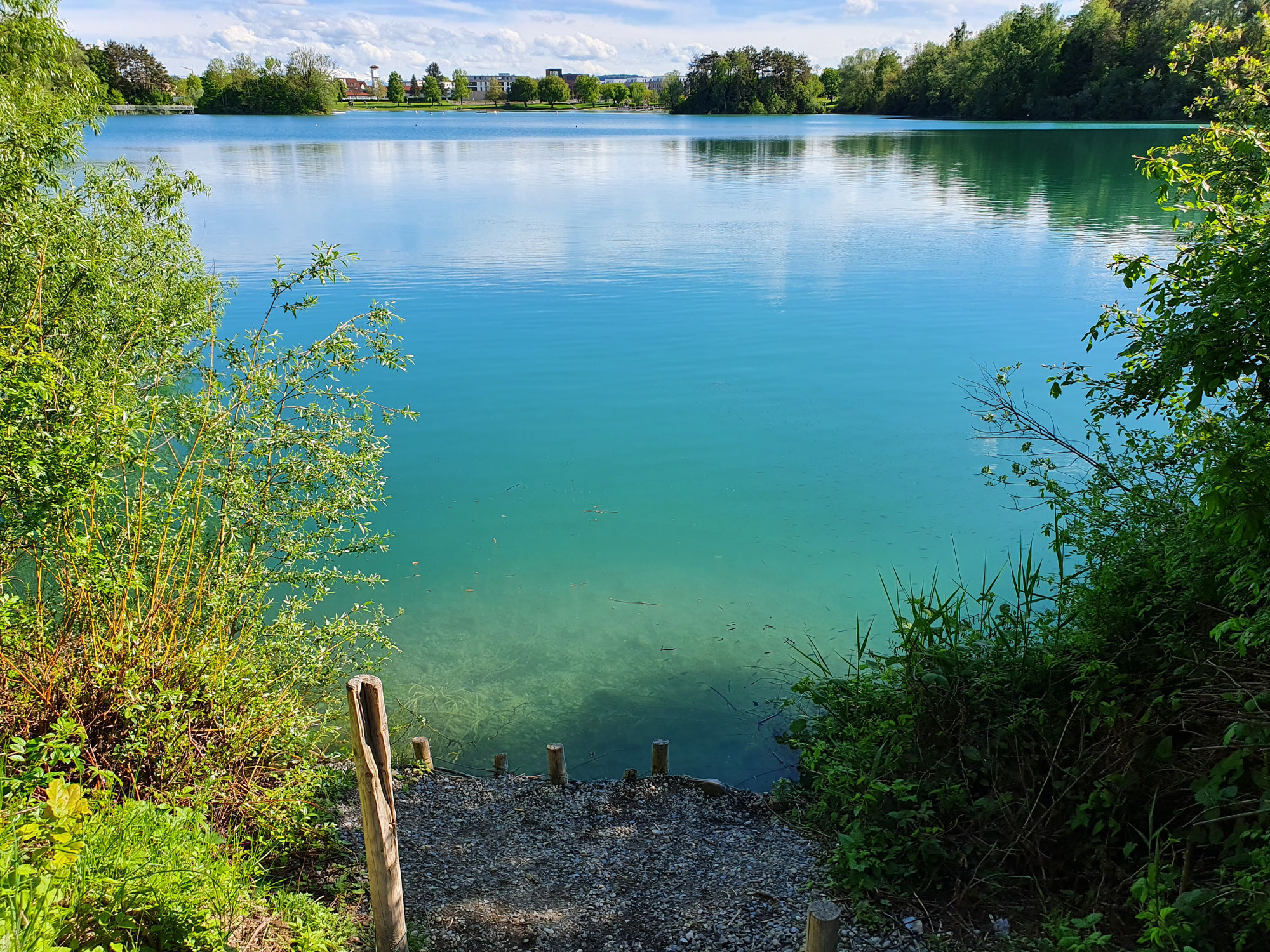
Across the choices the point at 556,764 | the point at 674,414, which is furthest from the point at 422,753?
the point at 674,414

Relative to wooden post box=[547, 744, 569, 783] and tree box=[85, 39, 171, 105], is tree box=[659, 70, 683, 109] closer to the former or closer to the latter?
tree box=[85, 39, 171, 105]

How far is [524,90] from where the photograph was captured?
170 meters

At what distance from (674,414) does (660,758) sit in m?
8.82

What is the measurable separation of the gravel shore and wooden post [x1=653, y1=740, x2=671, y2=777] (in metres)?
0.11

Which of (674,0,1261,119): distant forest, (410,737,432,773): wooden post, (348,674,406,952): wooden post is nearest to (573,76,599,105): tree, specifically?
(674,0,1261,119): distant forest

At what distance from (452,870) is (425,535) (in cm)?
593

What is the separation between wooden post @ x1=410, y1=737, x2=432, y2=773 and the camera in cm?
645

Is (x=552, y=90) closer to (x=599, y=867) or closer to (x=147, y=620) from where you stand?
(x=147, y=620)

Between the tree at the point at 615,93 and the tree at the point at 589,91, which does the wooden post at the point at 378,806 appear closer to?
the tree at the point at 615,93

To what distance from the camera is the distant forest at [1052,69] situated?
67500 mm

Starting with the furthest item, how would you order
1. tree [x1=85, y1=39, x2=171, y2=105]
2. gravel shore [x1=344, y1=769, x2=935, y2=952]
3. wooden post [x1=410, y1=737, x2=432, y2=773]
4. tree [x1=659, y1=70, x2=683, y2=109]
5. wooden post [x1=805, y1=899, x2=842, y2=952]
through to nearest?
tree [x1=659, y1=70, x2=683, y2=109], tree [x1=85, y1=39, x2=171, y2=105], wooden post [x1=410, y1=737, x2=432, y2=773], gravel shore [x1=344, y1=769, x2=935, y2=952], wooden post [x1=805, y1=899, x2=842, y2=952]

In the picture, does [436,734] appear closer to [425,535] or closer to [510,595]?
[510,595]

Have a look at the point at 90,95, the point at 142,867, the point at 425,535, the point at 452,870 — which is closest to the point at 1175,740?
the point at 452,870

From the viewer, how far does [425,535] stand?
10.7 metres
